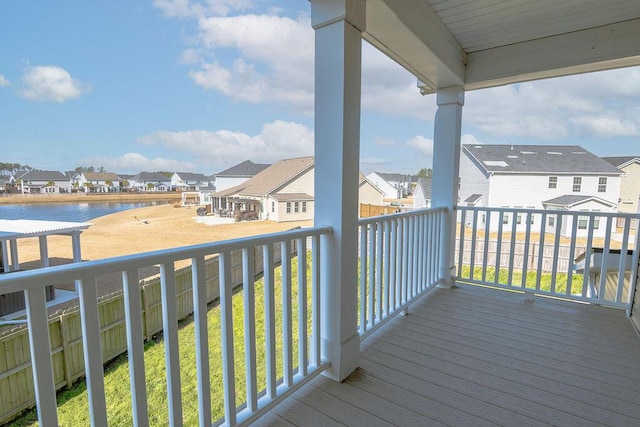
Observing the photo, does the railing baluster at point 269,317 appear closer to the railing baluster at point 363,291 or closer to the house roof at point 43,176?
the railing baluster at point 363,291

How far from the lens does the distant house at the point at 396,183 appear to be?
13.7 m

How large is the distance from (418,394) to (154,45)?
125 inches

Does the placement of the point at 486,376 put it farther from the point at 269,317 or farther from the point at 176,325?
the point at 176,325

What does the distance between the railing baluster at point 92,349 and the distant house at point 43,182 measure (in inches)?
70.4

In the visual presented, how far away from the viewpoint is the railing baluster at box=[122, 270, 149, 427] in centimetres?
98

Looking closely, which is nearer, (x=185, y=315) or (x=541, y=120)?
(x=185, y=315)

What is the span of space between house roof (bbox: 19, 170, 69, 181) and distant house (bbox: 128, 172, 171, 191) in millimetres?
712

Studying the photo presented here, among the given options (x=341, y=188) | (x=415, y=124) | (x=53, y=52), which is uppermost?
(x=415, y=124)

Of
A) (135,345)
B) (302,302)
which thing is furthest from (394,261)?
(135,345)

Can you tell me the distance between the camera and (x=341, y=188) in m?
1.66

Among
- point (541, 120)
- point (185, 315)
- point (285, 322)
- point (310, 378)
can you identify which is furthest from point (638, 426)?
point (541, 120)

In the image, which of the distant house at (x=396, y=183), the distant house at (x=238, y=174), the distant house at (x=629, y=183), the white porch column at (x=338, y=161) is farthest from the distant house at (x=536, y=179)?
the white porch column at (x=338, y=161)

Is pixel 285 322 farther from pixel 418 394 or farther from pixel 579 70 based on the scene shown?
pixel 579 70

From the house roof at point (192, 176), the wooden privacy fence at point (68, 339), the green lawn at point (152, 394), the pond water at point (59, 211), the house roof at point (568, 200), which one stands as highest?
the house roof at point (192, 176)
